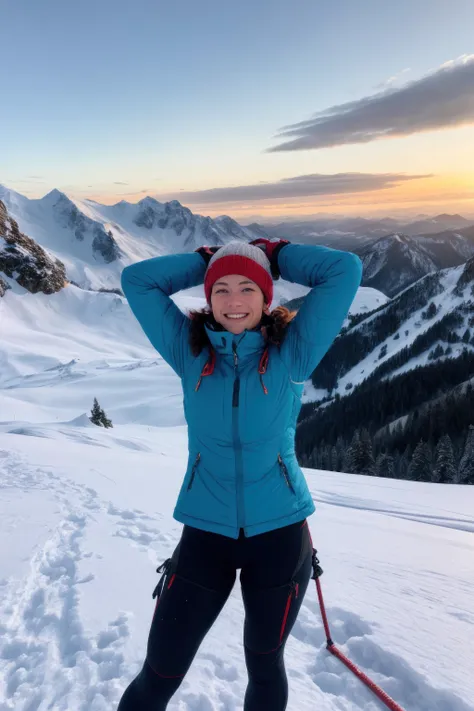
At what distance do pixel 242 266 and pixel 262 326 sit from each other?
17.5 inches

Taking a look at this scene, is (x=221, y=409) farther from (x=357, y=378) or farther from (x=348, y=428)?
(x=357, y=378)

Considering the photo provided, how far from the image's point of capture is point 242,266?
3.13m

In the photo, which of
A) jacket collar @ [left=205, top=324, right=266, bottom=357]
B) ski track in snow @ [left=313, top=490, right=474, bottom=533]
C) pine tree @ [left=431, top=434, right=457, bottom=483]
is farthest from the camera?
pine tree @ [left=431, top=434, right=457, bottom=483]

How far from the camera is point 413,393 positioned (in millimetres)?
118688

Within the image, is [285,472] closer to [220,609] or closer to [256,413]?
[256,413]

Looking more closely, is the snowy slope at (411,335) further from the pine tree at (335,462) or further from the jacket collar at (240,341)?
the jacket collar at (240,341)

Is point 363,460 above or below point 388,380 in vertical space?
above

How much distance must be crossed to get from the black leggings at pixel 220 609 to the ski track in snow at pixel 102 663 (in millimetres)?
1120

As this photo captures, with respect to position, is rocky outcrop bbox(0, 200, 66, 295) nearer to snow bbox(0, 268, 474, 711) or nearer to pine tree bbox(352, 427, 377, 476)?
pine tree bbox(352, 427, 377, 476)

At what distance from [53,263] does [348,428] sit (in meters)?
129

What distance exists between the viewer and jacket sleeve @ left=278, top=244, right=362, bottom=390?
298 centimetres

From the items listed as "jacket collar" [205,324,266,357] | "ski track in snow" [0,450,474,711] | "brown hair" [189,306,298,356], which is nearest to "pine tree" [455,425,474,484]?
"ski track in snow" [0,450,474,711]

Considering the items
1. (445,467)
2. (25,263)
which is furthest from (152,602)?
(25,263)

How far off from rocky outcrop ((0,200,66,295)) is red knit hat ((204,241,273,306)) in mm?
174775
